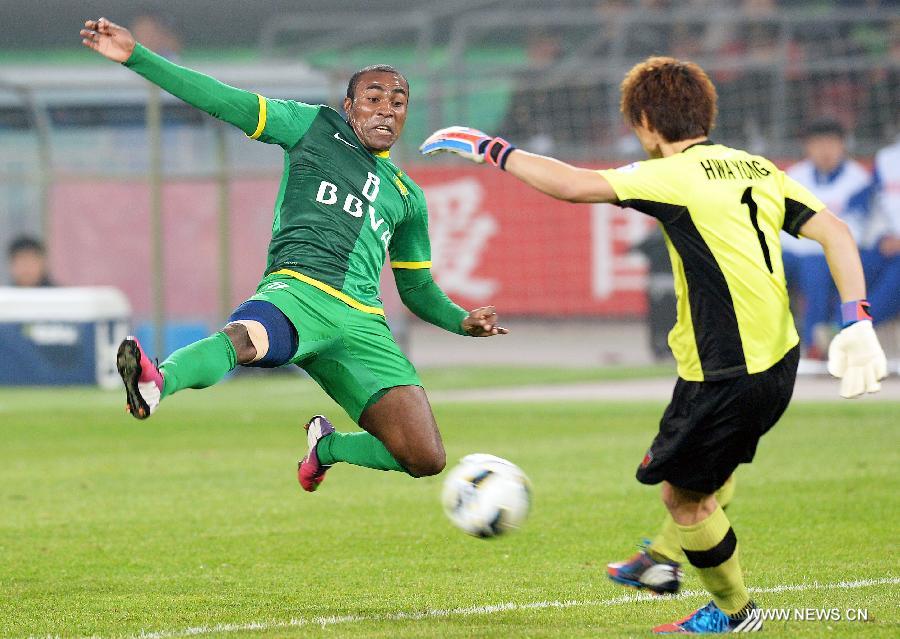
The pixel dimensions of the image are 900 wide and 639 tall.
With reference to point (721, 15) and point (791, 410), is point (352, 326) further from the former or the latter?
point (721, 15)

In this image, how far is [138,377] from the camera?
18.0 feet

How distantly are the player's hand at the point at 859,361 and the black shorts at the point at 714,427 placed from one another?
174 millimetres

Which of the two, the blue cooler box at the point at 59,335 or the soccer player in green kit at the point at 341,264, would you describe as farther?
the blue cooler box at the point at 59,335

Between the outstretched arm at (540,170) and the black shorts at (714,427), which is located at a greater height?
the outstretched arm at (540,170)

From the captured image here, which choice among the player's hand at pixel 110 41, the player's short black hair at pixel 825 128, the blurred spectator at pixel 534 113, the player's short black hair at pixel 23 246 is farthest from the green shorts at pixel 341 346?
the blurred spectator at pixel 534 113

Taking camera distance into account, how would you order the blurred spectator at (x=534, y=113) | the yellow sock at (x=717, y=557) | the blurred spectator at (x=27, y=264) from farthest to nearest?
1. the blurred spectator at (x=534, y=113)
2. the blurred spectator at (x=27, y=264)
3. the yellow sock at (x=717, y=557)

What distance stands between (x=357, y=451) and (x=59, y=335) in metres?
11.3

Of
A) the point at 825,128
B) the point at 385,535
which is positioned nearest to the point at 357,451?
the point at 385,535

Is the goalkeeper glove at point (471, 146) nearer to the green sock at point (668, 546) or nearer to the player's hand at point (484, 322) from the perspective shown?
the player's hand at point (484, 322)

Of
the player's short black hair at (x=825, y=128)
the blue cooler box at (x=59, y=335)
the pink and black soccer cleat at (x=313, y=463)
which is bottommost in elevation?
the blue cooler box at (x=59, y=335)

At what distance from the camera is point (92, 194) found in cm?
1938

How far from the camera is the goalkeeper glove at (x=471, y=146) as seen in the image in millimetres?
5488

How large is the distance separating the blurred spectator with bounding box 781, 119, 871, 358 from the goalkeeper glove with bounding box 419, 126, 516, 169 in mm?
12007

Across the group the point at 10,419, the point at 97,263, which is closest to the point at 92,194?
the point at 97,263
